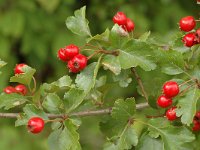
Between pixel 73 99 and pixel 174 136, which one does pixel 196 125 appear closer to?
pixel 174 136

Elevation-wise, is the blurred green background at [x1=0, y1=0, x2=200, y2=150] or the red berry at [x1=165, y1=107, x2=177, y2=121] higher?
the red berry at [x1=165, y1=107, x2=177, y2=121]

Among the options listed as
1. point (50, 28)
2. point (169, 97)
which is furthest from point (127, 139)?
point (50, 28)

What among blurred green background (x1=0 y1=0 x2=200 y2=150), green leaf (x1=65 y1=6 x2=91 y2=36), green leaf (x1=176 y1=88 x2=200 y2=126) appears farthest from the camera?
blurred green background (x1=0 y1=0 x2=200 y2=150)

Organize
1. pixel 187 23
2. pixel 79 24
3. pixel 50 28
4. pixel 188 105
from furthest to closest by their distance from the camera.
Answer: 1. pixel 50 28
2. pixel 79 24
3. pixel 187 23
4. pixel 188 105

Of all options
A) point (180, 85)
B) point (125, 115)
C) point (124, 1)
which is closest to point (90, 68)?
point (125, 115)

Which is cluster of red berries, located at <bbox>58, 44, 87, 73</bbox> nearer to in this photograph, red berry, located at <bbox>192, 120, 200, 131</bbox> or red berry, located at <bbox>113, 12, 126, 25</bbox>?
red berry, located at <bbox>113, 12, 126, 25</bbox>

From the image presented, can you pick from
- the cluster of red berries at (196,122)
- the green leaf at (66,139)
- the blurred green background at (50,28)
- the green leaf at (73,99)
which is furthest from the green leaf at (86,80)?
the blurred green background at (50,28)

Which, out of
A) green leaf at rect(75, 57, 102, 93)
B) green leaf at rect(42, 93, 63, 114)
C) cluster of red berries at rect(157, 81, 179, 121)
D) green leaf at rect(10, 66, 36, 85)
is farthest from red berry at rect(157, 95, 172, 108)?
green leaf at rect(10, 66, 36, 85)
